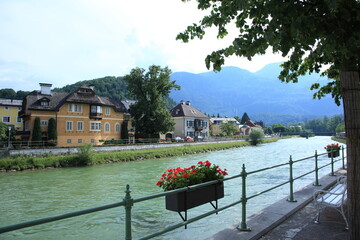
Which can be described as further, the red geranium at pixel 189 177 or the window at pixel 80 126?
the window at pixel 80 126

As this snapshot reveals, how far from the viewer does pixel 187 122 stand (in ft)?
234

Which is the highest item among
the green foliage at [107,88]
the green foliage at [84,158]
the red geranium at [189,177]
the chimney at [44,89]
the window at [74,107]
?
the green foliage at [107,88]

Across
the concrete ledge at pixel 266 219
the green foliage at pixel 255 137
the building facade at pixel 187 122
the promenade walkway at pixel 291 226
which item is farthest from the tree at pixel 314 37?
the green foliage at pixel 255 137

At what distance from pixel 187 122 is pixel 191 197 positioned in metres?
66.7

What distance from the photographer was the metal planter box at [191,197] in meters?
4.57

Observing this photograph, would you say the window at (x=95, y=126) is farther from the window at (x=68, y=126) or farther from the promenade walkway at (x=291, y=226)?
the promenade walkway at (x=291, y=226)

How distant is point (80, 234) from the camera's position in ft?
27.8

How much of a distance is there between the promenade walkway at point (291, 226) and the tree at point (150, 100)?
42667mm

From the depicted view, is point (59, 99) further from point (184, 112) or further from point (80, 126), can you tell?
point (184, 112)

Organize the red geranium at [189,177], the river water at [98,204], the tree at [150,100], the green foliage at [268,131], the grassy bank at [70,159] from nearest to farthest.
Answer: the red geranium at [189,177] → the river water at [98,204] → the grassy bank at [70,159] → the tree at [150,100] → the green foliage at [268,131]

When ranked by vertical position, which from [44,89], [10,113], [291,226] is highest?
[44,89]

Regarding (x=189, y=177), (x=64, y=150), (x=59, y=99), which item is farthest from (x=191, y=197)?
(x=59, y=99)

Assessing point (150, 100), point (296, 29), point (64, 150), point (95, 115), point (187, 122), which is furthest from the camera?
point (187, 122)

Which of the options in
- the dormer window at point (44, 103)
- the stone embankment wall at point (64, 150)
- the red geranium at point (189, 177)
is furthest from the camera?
the dormer window at point (44, 103)
